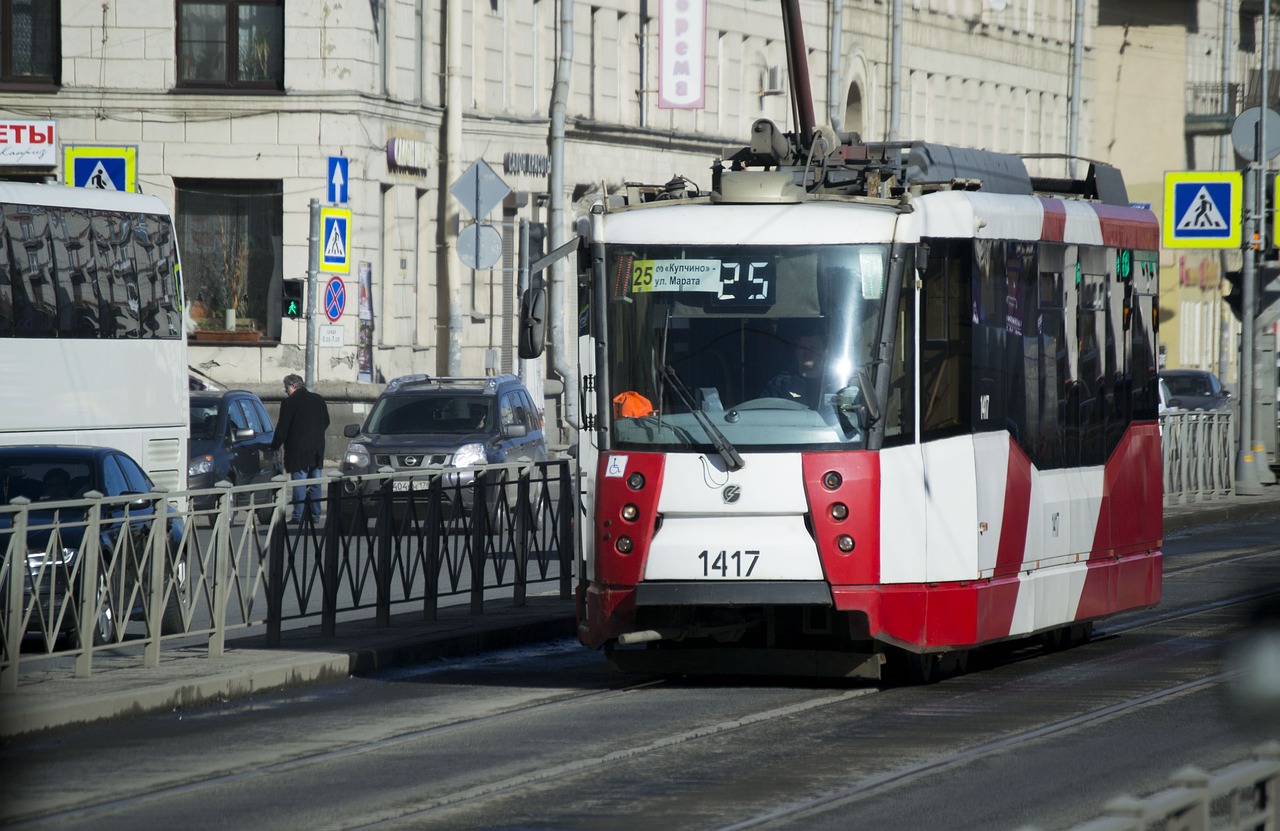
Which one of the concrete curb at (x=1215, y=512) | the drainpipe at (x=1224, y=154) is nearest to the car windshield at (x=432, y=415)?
the concrete curb at (x=1215, y=512)

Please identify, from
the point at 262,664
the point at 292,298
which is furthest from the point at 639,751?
the point at 292,298

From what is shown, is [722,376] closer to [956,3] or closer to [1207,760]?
[1207,760]

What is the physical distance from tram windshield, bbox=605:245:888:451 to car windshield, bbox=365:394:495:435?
554 inches

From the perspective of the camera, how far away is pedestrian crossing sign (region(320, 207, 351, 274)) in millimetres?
30297

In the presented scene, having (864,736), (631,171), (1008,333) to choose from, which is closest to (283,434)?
(1008,333)

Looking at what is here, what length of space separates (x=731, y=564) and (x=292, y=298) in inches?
791

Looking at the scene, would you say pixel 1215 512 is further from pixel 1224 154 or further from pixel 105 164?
pixel 1224 154

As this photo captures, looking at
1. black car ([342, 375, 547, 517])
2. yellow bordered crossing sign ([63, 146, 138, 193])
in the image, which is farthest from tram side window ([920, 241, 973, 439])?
black car ([342, 375, 547, 517])

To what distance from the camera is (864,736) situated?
37.6 feet

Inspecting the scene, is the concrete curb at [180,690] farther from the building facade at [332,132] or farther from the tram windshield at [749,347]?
the building facade at [332,132]

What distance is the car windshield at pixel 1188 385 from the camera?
167 ft

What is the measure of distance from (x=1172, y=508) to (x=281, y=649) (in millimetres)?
17401

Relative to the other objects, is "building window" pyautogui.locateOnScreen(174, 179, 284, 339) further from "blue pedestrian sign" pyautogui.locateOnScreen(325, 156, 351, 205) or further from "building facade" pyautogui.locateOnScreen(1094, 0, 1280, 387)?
"building facade" pyautogui.locateOnScreen(1094, 0, 1280, 387)

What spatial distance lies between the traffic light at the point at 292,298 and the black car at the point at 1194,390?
2356cm
